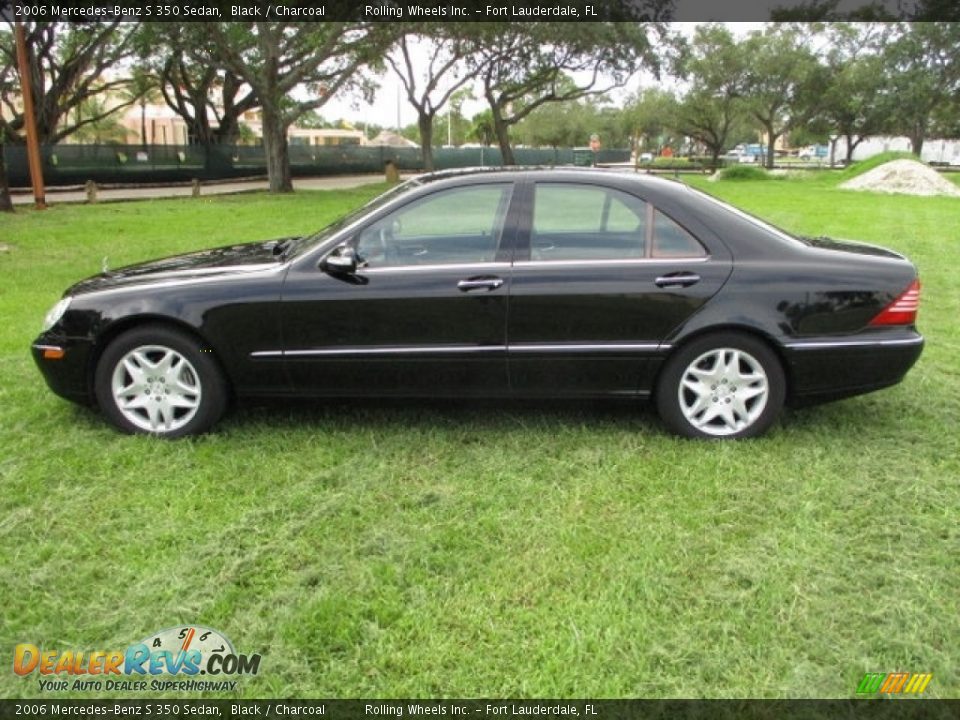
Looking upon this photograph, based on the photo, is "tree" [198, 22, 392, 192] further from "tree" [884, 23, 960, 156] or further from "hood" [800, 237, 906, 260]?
"tree" [884, 23, 960, 156]

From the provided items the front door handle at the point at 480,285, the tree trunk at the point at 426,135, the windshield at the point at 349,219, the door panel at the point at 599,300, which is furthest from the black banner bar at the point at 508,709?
the tree trunk at the point at 426,135

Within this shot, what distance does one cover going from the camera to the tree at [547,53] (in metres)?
29.9

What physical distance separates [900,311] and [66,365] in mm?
4358

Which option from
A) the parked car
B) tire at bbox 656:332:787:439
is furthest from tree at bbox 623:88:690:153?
tire at bbox 656:332:787:439

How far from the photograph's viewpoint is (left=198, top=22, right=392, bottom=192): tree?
79.2 feet

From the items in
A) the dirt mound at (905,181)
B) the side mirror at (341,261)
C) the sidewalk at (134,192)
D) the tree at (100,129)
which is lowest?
the side mirror at (341,261)

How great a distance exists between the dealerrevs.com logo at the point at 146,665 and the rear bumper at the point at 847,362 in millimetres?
2918

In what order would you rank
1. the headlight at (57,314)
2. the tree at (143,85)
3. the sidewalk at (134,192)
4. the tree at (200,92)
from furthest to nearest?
the tree at (143,85) < the tree at (200,92) < the sidewalk at (134,192) < the headlight at (57,314)

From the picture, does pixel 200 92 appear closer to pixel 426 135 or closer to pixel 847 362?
pixel 426 135

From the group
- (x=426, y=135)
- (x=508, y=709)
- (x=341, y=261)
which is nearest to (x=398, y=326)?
(x=341, y=261)

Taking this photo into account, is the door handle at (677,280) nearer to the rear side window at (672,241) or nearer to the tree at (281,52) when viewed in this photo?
the rear side window at (672,241)

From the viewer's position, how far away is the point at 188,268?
425cm

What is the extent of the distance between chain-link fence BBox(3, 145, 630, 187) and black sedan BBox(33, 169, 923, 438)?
62.2 feet

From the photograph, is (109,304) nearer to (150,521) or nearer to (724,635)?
(150,521)
